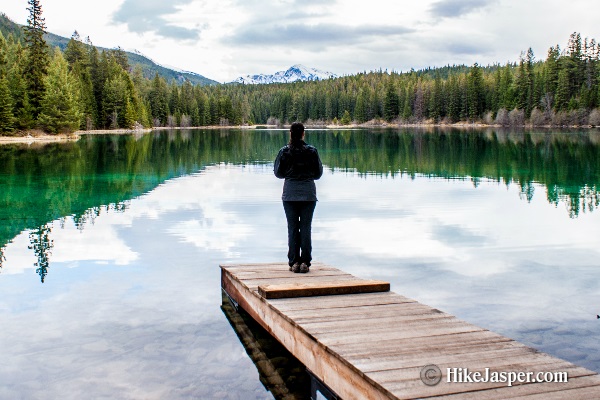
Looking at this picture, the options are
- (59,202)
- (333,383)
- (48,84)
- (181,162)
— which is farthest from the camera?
(48,84)

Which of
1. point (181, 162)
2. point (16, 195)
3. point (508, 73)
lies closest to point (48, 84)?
point (181, 162)

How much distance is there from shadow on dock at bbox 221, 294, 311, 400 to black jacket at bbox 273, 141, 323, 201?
80.9 inches

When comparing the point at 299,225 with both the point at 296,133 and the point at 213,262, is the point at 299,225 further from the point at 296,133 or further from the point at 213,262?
the point at 213,262

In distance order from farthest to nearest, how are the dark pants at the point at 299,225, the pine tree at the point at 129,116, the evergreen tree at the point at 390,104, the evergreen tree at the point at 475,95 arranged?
the evergreen tree at the point at 390,104 → the evergreen tree at the point at 475,95 → the pine tree at the point at 129,116 → the dark pants at the point at 299,225

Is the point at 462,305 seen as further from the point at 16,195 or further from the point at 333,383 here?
the point at 16,195

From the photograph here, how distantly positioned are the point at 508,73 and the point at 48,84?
105 m

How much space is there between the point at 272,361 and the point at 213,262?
5.68m

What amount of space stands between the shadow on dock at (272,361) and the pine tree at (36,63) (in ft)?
231

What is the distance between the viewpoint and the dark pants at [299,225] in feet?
32.7

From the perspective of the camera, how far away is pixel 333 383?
6277mm

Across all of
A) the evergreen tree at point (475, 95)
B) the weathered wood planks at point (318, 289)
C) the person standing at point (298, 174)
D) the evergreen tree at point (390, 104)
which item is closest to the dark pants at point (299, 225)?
the person standing at point (298, 174)

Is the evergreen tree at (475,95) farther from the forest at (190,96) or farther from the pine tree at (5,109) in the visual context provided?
the pine tree at (5,109)

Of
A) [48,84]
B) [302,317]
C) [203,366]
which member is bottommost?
[203,366]

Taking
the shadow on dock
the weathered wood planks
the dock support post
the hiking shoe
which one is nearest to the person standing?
the hiking shoe
